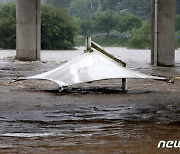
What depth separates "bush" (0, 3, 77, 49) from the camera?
89688 millimetres

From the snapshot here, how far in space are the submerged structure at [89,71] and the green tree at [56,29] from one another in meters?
70.0

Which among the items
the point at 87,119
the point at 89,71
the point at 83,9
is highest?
the point at 83,9

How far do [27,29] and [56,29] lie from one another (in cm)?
4777

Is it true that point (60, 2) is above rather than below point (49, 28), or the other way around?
above

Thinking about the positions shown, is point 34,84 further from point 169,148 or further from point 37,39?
point 37,39

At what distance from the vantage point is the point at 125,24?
148 meters

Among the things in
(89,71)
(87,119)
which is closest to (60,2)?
(89,71)

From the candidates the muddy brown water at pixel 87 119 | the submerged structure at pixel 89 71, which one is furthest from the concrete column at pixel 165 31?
the submerged structure at pixel 89 71

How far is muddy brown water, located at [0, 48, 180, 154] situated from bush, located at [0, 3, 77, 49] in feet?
221

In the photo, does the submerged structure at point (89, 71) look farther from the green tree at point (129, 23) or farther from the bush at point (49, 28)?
the green tree at point (129, 23)

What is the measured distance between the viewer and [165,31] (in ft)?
133

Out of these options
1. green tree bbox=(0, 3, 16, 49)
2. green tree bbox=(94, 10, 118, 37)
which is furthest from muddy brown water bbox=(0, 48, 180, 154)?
green tree bbox=(94, 10, 118, 37)

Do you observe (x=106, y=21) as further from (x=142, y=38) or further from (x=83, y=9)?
(x=142, y=38)

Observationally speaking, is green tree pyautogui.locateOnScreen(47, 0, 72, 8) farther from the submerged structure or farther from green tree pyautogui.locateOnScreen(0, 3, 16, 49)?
the submerged structure
